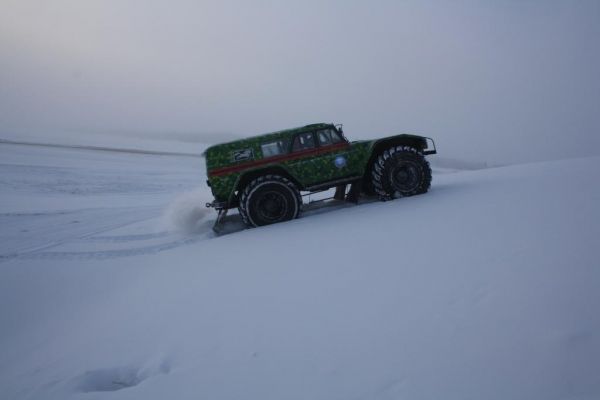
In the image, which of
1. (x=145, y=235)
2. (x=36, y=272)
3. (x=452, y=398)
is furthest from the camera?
(x=145, y=235)

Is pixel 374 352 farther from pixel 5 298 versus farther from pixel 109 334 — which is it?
pixel 5 298

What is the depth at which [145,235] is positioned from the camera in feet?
20.6

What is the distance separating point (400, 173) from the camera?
651cm

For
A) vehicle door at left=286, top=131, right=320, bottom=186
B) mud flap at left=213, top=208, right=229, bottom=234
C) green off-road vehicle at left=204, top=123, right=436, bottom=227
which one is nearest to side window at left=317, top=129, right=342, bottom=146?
green off-road vehicle at left=204, top=123, right=436, bottom=227

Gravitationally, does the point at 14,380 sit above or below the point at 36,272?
below

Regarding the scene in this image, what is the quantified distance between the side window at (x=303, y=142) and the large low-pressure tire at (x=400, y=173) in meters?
1.32

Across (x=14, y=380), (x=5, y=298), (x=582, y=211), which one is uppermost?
(x=5, y=298)

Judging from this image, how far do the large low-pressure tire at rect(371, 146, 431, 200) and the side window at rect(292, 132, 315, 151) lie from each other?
1.32 meters

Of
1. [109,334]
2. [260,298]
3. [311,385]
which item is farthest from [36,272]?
[311,385]

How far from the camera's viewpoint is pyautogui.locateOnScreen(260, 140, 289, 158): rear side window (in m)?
6.24

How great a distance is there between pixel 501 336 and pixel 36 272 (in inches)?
206

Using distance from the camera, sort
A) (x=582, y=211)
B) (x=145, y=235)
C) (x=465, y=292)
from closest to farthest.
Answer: (x=465, y=292) → (x=582, y=211) → (x=145, y=235)

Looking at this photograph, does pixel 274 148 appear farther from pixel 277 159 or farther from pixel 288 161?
pixel 288 161

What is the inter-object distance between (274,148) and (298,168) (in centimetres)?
60
